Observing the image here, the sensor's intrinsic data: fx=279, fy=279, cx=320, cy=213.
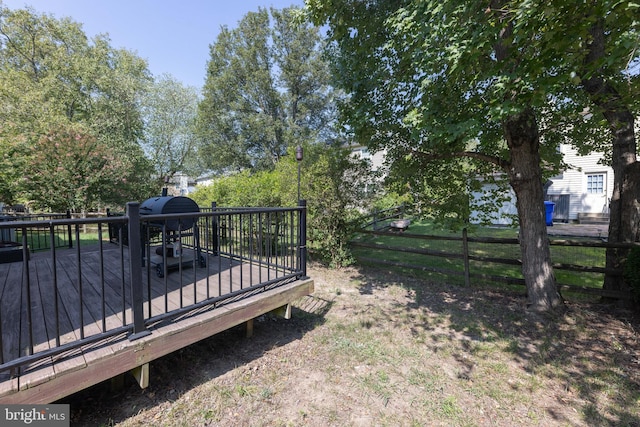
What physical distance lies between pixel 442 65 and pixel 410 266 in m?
4.06

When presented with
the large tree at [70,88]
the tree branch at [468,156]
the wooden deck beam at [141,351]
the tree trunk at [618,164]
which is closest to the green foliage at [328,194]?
the tree branch at [468,156]

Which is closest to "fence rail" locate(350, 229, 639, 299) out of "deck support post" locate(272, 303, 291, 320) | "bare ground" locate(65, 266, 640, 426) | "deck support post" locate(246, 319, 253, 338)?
"bare ground" locate(65, 266, 640, 426)

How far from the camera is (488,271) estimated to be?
6438mm

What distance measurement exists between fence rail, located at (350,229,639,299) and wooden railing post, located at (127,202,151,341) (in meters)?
3.74

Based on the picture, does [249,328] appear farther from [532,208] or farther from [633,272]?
[633,272]

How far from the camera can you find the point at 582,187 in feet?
48.0

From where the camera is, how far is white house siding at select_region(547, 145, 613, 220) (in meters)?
14.0

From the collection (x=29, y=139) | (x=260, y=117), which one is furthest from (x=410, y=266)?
(x=260, y=117)

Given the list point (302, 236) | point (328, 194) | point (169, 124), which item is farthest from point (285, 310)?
point (169, 124)

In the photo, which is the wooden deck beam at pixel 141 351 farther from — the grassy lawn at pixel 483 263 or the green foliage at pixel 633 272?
the green foliage at pixel 633 272

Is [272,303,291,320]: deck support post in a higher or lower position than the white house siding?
lower

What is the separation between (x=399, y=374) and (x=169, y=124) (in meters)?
22.7

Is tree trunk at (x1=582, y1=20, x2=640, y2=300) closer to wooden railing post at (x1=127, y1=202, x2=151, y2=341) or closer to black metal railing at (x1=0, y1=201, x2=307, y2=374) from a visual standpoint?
black metal railing at (x1=0, y1=201, x2=307, y2=374)

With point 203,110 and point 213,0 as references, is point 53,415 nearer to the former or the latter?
point 213,0
